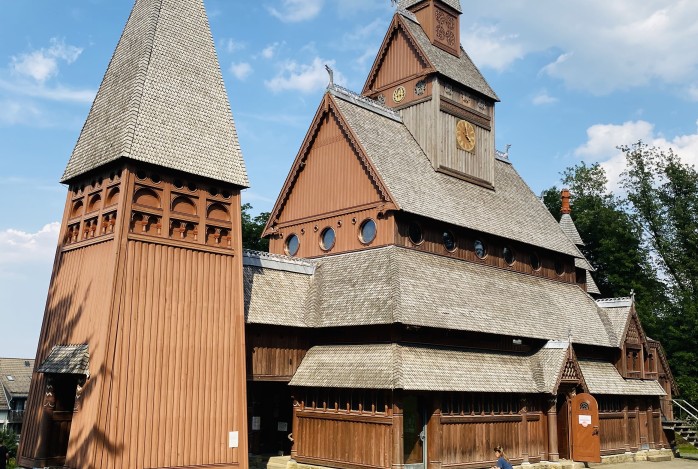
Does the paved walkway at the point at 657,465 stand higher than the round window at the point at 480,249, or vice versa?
the round window at the point at 480,249

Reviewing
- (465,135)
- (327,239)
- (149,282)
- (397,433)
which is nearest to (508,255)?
(465,135)

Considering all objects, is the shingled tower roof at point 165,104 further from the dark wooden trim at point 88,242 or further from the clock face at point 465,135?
the clock face at point 465,135

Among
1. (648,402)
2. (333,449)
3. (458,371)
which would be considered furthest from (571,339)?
(333,449)

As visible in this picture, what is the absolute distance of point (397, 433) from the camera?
22.8 meters

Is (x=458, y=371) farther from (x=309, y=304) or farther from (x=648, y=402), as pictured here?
(x=648, y=402)

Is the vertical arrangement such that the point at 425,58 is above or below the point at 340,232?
above

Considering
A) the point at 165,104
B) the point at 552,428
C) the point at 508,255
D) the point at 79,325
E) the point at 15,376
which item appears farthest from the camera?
the point at 15,376

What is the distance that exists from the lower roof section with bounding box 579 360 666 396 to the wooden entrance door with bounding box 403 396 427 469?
9.85 m

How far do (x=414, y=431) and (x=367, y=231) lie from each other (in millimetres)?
7926

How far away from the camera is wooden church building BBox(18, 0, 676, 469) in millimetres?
19625

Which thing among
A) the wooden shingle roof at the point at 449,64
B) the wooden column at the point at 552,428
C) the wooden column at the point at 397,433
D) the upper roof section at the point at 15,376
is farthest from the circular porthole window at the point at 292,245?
the upper roof section at the point at 15,376

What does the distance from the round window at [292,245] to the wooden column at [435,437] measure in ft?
33.0

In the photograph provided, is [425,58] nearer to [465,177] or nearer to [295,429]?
[465,177]

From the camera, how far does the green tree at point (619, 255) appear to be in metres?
54.8
